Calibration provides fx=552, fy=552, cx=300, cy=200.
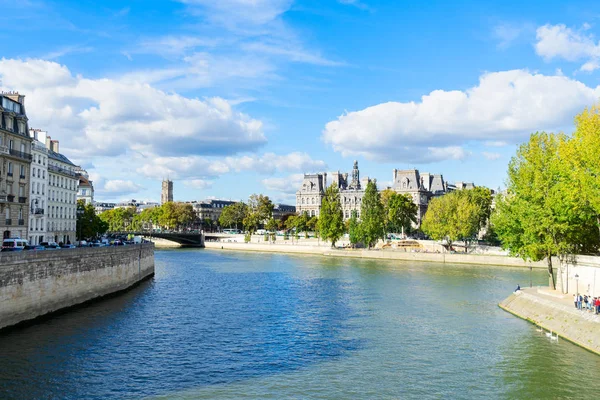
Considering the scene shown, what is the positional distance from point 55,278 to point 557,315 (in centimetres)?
3664

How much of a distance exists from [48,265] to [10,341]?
8.59m

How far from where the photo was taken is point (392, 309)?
4791 centimetres

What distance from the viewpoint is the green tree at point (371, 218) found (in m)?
120

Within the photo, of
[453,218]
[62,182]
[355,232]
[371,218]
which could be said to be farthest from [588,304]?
[355,232]

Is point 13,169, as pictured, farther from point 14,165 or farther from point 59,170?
point 59,170

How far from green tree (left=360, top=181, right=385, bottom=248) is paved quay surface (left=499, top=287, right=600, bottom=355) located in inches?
2758

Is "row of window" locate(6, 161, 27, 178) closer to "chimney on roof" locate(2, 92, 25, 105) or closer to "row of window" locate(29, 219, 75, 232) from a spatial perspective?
"chimney on roof" locate(2, 92, 25, 105)

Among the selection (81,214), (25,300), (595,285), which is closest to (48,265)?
(25,300)

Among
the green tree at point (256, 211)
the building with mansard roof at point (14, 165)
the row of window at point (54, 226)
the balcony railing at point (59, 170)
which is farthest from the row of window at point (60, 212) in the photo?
the green tree at point (256, 211)

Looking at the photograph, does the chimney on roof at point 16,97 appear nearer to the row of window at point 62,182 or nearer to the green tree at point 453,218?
the row of window at point 62,182

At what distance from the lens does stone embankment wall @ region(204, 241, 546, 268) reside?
94.3 m

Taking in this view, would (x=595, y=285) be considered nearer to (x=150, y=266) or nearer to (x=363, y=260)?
(x=150, y=266)

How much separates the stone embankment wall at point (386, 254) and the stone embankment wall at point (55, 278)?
176ft

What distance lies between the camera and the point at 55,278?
137 feet
